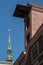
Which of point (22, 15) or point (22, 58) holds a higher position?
point (22, 15)

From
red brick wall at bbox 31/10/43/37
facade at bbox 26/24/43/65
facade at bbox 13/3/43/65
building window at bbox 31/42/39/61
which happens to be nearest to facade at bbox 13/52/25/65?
facade at bbox 13/3/43/65

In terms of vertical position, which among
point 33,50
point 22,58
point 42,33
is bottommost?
point 22,58

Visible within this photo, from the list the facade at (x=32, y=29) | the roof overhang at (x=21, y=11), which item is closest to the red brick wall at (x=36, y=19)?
the facade at (x=32, y=29)

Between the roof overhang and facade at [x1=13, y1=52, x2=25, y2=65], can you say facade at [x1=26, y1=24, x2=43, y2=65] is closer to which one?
facade at [x1=13, y1=52, x2=25, y2=65]

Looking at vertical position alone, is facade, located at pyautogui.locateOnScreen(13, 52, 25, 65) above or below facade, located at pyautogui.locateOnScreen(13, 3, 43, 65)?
below

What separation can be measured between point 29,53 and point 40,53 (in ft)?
22.7

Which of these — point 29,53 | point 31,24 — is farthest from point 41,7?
point 29,53

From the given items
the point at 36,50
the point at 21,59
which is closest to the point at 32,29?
the point at 21,59

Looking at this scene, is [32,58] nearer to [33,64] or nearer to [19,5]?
[33,64]

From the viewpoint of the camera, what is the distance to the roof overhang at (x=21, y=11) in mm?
59397

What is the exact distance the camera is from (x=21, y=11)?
6112 cm

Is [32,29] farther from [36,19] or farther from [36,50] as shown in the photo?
[36,50]

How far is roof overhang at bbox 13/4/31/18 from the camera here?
5940 cm

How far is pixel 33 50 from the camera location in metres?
53.3
